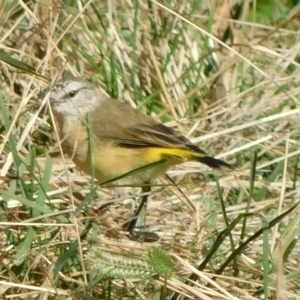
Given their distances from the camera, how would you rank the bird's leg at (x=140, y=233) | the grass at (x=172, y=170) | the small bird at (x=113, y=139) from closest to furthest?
the grass at (x=172, y=170), the bird's leg at (x=140, y=233), the small bird at (x=113, y=139)

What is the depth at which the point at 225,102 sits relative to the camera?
4758 millimetres

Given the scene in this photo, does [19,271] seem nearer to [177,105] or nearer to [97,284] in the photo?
[97,284]

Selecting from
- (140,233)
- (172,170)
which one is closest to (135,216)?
(140,233)

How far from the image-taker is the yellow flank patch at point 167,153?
3.90 meters

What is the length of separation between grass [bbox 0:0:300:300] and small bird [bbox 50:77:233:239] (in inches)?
3.6

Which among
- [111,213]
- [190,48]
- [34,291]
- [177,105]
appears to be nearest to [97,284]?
[34,291]

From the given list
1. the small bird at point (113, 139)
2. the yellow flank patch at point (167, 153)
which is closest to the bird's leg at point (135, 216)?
the small bird at point (113, 139)

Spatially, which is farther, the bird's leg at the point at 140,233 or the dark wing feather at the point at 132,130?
the dark wing feather at the point at 132,130

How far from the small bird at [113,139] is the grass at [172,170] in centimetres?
9

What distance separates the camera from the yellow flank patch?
153 inches

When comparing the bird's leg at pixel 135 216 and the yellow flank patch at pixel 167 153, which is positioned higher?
the yellow flank patch at pixel 167 153

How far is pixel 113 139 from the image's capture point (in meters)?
4.08

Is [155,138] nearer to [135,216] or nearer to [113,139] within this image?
[113,139]

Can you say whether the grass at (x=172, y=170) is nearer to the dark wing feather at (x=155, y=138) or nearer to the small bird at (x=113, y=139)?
the small bird at (x=113, y=139)
